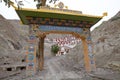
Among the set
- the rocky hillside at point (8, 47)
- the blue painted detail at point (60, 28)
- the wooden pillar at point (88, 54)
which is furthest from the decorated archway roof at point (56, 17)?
the rocky hillside at point (8, 47)

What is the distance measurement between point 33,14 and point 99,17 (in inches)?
190

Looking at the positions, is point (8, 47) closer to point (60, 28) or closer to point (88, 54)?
point (60, 28)

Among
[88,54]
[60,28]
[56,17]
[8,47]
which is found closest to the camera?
[56,17]

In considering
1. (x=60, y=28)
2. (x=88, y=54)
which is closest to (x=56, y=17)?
(x=60, y=28)

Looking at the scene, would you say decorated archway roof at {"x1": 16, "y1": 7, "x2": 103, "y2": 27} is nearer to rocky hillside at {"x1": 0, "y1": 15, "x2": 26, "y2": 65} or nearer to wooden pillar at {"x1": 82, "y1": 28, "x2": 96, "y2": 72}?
wooden pillar at {"x1": 82, "y1": 28, "x2": 96, "y2": 72}

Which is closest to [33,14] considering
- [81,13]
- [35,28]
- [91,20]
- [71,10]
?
[35,28]

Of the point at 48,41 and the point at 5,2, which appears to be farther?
the point at 48,41

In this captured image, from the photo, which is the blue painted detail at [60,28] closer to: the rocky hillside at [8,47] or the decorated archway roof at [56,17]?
the decorated archway roof at [56,17]

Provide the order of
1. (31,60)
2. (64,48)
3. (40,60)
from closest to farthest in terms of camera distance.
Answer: (31,60)
(40,60)
(64,48)

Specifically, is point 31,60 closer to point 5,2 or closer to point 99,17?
point 5,2

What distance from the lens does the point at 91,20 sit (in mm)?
9125

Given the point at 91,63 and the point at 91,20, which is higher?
the point at 91,20

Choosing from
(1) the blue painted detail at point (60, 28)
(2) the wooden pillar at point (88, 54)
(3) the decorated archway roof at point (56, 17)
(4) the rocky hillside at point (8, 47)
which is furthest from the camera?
(4) the rocky hillside at point (8, 47)

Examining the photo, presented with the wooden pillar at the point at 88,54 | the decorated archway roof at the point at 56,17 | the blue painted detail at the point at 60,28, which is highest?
the decorated archway roof at the point at 56,17
